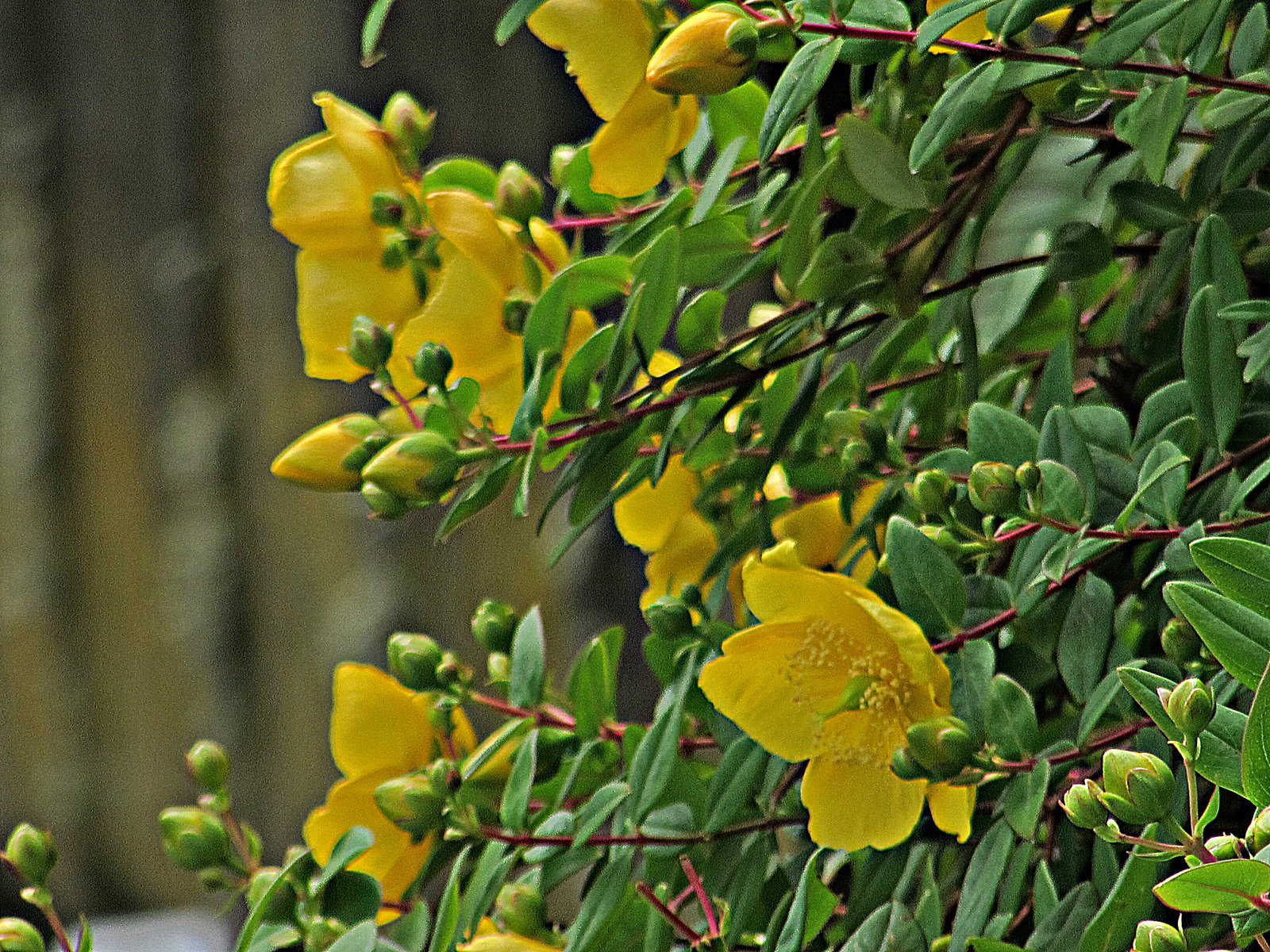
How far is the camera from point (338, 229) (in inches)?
14.4

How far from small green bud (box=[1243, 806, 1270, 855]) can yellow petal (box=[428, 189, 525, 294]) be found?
9.3 inches

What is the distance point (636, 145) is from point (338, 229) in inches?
3.7

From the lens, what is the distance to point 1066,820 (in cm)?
31

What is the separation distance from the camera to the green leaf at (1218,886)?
18cm

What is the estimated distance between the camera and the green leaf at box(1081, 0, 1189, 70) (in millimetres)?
259

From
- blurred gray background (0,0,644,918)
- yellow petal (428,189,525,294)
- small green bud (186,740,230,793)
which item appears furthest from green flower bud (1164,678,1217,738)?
blurred gray background (0,0,644,918)

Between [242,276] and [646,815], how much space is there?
1.20 meters

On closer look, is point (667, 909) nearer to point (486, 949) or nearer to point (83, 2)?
point (486, 949)

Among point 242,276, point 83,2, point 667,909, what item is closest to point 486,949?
point 667,909

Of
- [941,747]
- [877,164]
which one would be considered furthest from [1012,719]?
[877,164]

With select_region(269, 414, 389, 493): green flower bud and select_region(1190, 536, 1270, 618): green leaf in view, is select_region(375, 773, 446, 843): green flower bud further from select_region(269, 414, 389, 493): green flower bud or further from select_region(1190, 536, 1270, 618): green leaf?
select_region(1190, 536, 1270, 618): green leaf

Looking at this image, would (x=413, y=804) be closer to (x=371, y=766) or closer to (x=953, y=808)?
(x=371, y=766)

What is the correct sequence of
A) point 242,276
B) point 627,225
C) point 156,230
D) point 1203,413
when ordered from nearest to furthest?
1. point 1203,413
2. point 627,225
3. point 242,276
4. point 156,230

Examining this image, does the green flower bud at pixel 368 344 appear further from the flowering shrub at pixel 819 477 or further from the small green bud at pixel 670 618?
the small green bud at pixel 670 618
